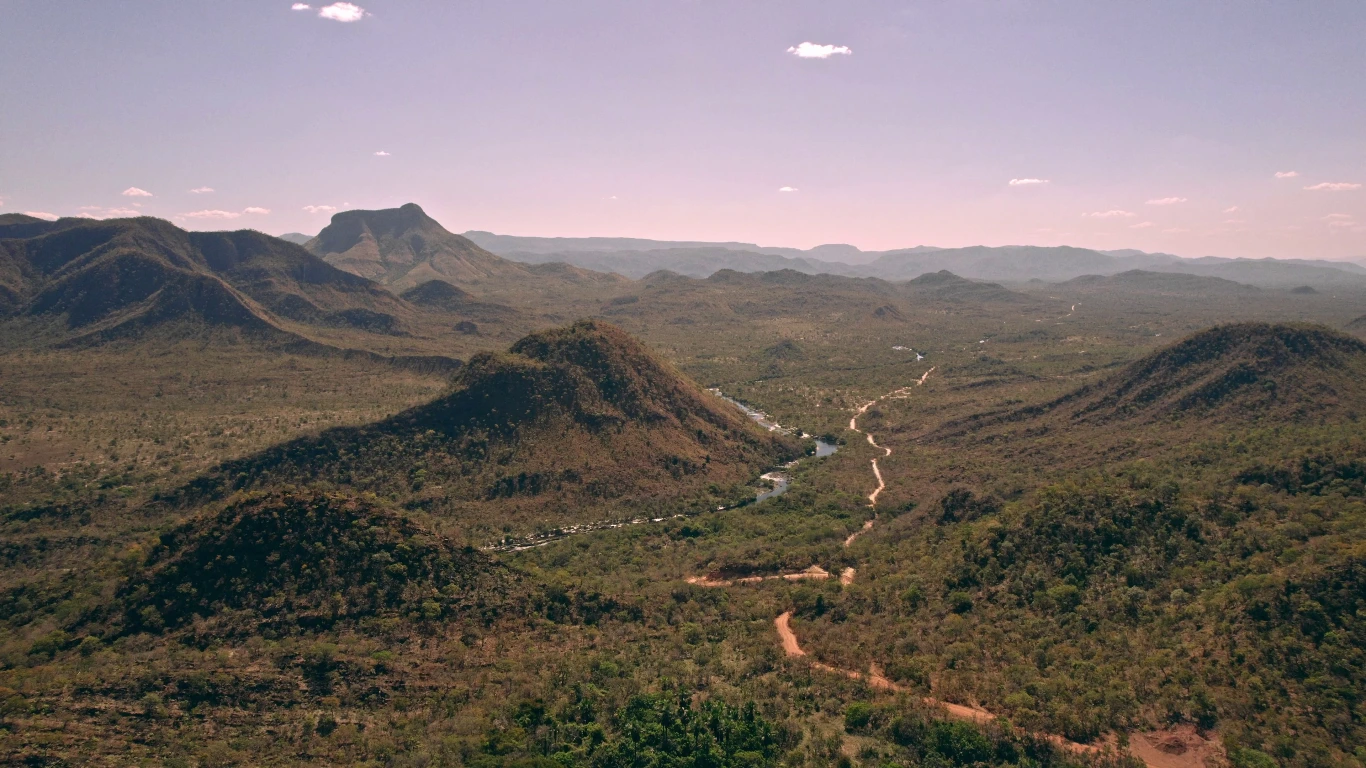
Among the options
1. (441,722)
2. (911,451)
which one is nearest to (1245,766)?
(441,722)

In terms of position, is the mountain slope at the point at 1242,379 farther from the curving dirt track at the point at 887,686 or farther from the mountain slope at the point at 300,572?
the mountain slope at the point at 300,572

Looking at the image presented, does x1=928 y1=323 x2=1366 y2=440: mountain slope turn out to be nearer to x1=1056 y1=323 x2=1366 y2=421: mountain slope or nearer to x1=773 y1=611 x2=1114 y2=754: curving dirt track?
x1=1056 y1=323 x2=1366 y2=421: mountain slope

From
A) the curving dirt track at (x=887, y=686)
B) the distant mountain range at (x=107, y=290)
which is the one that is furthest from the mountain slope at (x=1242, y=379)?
the distant mountain range at (x=107, y=290)

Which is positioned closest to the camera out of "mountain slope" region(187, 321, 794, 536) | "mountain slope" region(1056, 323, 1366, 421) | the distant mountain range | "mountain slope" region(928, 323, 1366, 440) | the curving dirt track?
the curving dirt track

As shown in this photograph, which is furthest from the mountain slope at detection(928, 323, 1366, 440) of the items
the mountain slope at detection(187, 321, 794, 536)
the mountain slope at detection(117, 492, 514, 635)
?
the mountain slope at detection(117, 492, 514, 635)

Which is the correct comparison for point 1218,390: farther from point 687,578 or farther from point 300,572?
point 300,572

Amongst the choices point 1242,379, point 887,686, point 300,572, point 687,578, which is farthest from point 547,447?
point 1242,379
